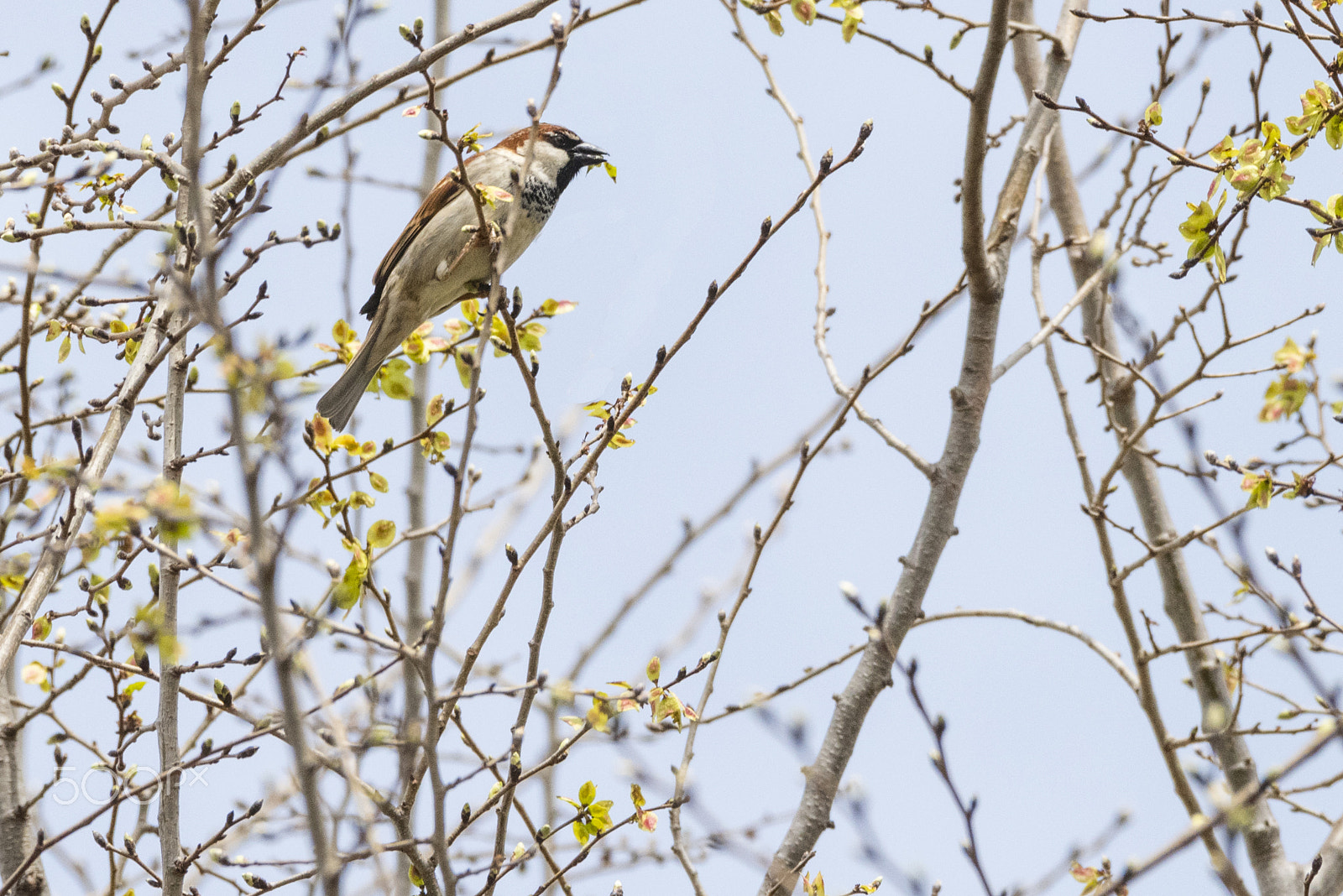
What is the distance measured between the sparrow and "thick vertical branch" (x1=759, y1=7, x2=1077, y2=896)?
5.99ft

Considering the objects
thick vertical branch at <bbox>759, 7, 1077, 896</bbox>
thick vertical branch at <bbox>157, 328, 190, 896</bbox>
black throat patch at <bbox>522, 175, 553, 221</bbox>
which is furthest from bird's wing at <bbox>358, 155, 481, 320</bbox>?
thick vertical branch at <bbox>759, 7, 1077, 896</bbox>

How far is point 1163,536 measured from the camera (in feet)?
14.6

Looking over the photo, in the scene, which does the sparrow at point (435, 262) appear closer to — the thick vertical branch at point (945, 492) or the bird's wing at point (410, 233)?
the bird's wing at point (410, 233)

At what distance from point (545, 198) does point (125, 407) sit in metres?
2.41

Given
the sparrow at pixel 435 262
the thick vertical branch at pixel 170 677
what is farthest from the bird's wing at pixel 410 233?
the thick vertical branch at pixel 170 677

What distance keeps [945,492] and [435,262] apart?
8.12 feet

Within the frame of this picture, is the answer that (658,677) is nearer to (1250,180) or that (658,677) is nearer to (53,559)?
(53,559)

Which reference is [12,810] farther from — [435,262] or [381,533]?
[435,262]

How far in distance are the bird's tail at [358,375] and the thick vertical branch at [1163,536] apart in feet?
8.58

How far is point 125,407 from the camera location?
9.92 feet

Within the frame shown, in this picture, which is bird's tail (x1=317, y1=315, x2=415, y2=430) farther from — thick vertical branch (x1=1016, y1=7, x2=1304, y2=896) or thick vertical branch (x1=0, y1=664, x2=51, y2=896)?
thick vertical branch (x1=1016, y1=7, x2=1304, y2=896)

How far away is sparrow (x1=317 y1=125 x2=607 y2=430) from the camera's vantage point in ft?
14.1

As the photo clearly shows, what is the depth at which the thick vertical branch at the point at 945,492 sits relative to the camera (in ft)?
9.05

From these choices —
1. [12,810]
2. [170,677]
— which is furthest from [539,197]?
[12,810]
